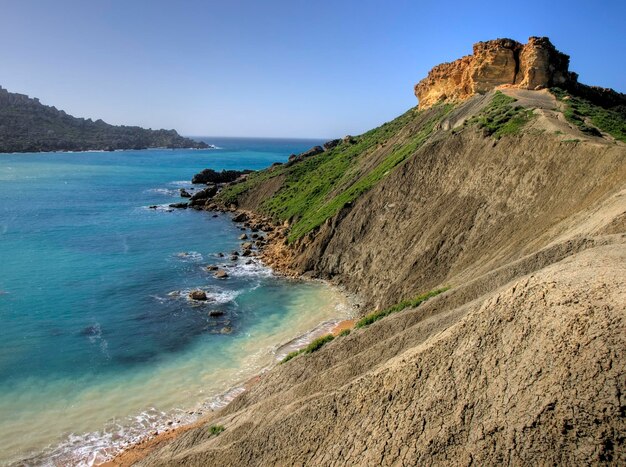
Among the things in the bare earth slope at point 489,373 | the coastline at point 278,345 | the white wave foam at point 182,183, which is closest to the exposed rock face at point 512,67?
the bare earth slope at point 489,373

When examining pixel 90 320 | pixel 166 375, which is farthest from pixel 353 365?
pixel 90 320

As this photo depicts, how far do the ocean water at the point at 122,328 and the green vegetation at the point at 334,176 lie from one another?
25.7 feet

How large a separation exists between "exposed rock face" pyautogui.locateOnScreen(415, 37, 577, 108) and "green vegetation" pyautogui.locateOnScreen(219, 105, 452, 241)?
14.3 ft

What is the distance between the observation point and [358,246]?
3628cm

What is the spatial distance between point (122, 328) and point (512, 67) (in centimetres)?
4614

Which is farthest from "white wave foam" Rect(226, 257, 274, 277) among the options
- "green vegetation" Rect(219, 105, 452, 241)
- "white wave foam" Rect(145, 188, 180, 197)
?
"white wave foam" Rect(145, 188, 180, 197)

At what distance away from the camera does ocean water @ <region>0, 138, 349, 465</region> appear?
19.6 m

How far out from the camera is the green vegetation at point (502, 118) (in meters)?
35.5

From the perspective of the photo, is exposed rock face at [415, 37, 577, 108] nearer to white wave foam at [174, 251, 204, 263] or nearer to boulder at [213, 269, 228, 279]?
boulder at [213, 269, 228, 279]

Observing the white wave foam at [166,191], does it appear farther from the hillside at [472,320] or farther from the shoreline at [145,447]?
the shoreline at [145,447]

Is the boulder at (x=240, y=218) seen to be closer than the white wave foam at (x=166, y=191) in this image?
Yes

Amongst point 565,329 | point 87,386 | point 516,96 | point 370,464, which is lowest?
point 87,386

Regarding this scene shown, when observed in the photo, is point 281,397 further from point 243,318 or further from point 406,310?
point 243,318

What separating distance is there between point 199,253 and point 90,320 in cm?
1576
